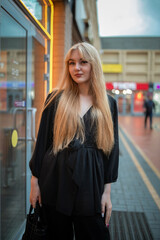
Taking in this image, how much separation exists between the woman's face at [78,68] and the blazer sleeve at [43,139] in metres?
0.28

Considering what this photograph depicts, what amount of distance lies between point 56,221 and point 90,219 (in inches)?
10.4

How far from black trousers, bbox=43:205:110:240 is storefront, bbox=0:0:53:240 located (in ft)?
3.00

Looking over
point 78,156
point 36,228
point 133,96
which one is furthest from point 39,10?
point 133,96

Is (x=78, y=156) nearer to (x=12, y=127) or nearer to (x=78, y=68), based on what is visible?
(x=78, y=68)

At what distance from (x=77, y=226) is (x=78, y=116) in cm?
81

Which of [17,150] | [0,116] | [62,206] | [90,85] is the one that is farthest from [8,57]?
[62,206]

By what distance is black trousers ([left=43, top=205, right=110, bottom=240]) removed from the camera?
1588mm

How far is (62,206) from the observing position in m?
1.53

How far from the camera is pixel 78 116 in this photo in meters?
1.64

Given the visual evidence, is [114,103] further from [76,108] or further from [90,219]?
[90,219]

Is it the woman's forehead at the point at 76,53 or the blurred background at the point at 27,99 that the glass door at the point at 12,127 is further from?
the woman's forehead at the point at 76,53

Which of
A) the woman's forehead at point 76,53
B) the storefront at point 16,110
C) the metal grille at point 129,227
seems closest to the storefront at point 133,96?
the metal grille at point 129,227

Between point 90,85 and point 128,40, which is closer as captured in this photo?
point 90,85

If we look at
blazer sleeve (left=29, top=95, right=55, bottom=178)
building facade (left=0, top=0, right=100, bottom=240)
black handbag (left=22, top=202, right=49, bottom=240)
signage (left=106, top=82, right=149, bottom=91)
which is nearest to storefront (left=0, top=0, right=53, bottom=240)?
building facade (left=0, top=0, right=100, bottom=240)
